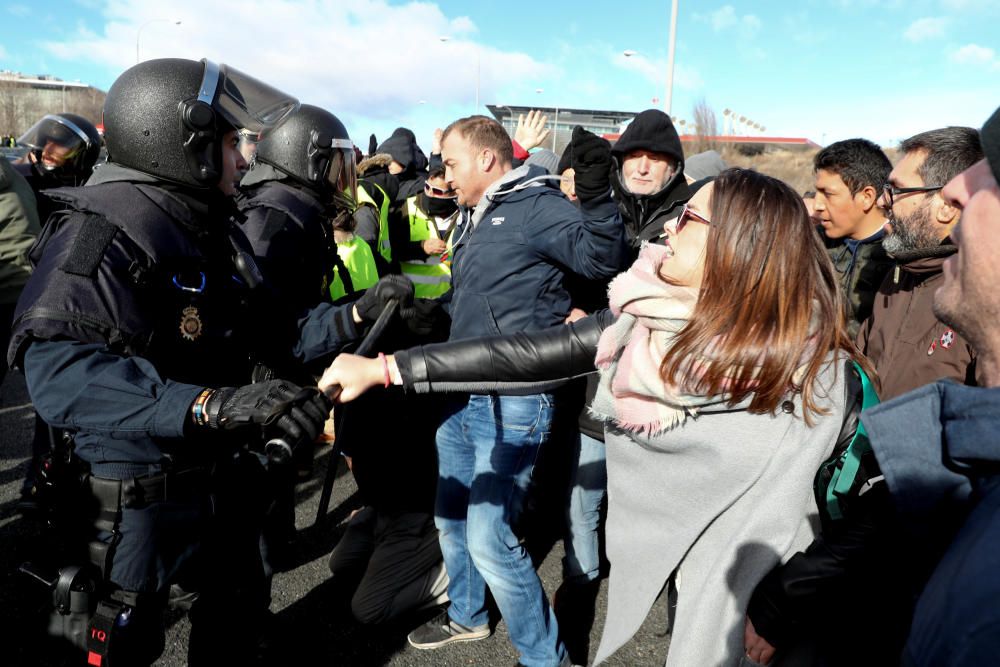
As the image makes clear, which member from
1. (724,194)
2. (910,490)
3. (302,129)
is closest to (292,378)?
(302,129)

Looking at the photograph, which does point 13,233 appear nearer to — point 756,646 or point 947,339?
point 756,646

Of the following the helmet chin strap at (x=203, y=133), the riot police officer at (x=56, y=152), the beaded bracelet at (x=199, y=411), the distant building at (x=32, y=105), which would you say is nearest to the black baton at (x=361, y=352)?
the beaded bracelet at (x=199, y=411)

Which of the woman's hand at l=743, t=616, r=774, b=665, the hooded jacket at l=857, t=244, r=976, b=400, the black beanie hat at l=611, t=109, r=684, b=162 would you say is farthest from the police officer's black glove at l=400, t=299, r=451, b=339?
the hooded jacket at l=857, t=244, r=976, b=400

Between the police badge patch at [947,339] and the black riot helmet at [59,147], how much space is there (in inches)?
237

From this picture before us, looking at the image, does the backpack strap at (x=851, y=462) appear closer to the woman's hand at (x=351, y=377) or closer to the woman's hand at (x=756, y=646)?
the woman's hand at (x=756, y=646)

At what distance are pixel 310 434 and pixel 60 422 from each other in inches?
28.8

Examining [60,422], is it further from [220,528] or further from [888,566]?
[888,566]

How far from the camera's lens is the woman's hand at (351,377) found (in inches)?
78.9

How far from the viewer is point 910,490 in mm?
966

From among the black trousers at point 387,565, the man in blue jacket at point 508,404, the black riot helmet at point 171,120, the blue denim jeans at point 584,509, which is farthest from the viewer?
the blue denim jeans at point 584,509

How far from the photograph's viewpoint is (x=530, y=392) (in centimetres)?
267

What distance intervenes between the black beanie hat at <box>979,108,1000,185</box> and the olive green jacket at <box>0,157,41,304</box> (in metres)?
4.77

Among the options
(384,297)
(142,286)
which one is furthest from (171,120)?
(384,297)

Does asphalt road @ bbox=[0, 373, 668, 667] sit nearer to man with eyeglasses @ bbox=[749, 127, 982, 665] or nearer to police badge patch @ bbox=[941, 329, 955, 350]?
man with eyeglasses @ bbox=[749, 127, 982, 665]
